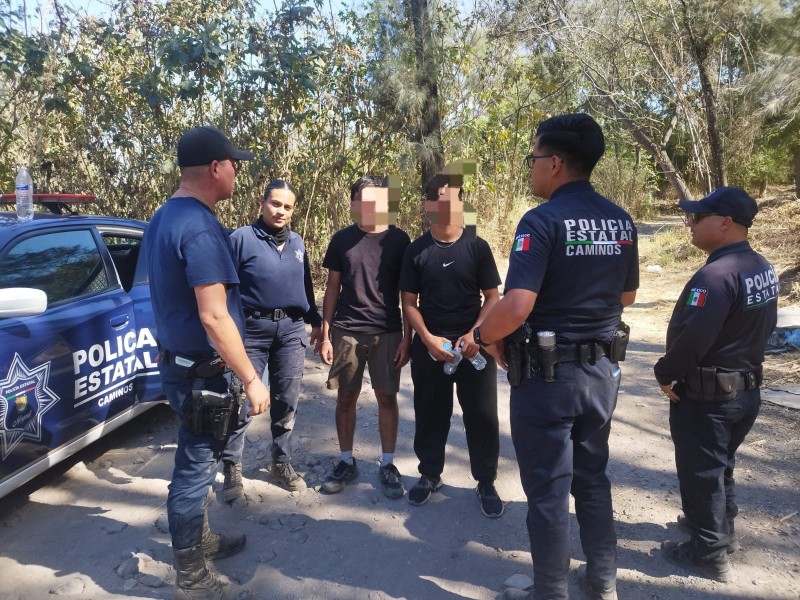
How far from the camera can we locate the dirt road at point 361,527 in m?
2.49

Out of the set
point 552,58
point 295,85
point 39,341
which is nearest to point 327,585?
point 39,341

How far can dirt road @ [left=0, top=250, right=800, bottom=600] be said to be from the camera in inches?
98.1

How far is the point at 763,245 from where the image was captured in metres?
9.56

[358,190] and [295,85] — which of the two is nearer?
[358,190]

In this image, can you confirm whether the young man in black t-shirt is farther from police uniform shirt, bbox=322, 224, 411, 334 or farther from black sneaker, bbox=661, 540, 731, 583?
black sneaker, bbox=661, 540, 731, 583

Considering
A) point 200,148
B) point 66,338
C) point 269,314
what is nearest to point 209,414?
point 269,314

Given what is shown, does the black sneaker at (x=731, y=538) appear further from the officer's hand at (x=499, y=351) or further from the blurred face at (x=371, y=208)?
the blurred face at (x=371, y=208)

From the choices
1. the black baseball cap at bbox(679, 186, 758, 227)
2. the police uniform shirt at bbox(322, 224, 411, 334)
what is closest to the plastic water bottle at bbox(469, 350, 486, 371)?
the police uniform shirt at bbox(322, 224, 411, 334)

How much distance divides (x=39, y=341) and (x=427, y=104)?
5.23 m

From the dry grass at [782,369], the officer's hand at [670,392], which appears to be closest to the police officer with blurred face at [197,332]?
the officer's hand at [670,392]

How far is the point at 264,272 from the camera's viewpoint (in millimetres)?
3076

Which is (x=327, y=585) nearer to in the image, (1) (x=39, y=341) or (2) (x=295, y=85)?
(1) (x=39, y=341)

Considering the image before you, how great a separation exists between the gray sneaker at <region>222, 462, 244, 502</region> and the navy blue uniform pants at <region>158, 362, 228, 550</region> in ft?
2.51

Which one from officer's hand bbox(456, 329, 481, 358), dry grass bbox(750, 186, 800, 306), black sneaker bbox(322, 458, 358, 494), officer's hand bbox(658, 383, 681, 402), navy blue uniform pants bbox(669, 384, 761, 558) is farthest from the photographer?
dry grass bbox(750, 186, 800, 306)
